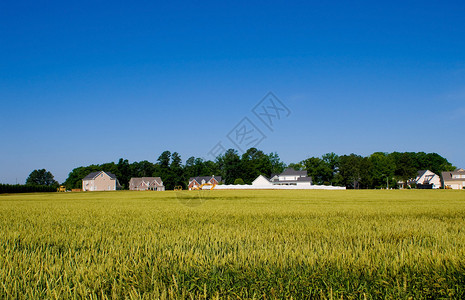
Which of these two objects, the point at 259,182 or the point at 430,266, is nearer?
the point at 430,266

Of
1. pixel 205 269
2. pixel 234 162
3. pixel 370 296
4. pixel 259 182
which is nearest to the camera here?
pixel 370 296

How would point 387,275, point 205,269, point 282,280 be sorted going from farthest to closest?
point 205,269, point 387,275, point 282,280

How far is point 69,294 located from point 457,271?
2.85 metres

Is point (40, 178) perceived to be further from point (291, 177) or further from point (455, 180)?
point (455, 180)

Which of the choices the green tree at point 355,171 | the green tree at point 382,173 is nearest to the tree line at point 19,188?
the green tree at point 355,171

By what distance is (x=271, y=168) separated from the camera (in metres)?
115

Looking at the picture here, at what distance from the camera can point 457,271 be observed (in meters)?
2.44

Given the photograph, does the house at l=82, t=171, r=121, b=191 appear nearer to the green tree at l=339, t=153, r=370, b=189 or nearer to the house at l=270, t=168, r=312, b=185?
the house at l=270, t=168, r=312, b=185

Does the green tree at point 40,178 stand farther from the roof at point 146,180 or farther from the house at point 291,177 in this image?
the house at point 291,177

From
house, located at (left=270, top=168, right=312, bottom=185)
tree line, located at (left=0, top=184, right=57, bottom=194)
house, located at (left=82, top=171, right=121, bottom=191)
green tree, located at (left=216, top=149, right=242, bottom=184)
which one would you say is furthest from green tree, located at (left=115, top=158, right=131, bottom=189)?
house, located at (left=270, top=168, right=312, bottom=185)

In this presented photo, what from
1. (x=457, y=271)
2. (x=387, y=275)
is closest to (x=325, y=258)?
(x=387, y=275)

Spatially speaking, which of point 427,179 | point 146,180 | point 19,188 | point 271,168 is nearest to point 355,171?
point 271,168

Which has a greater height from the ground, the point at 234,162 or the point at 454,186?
the point at 234,162

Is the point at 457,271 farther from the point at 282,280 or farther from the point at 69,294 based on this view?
the point at 69,294
